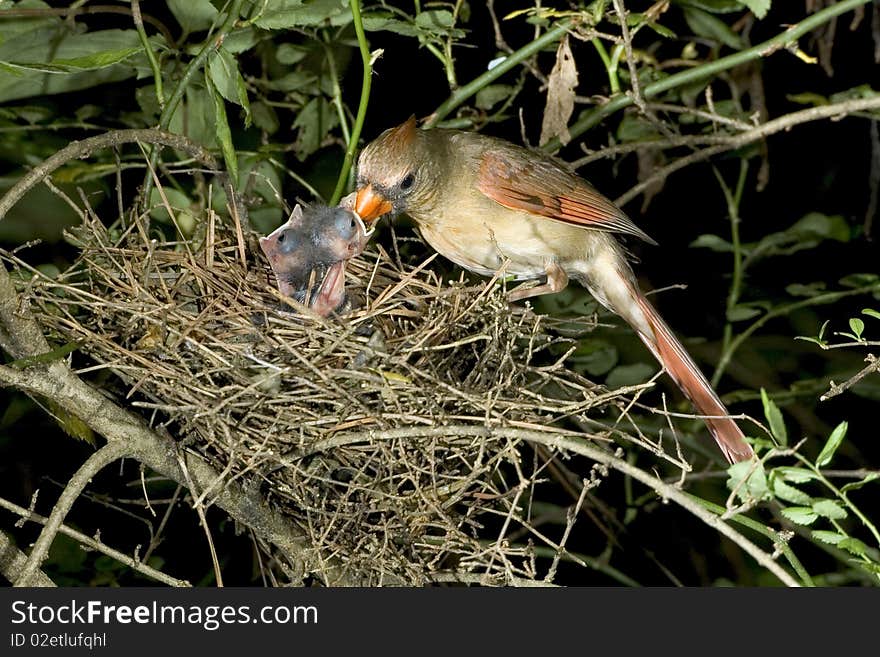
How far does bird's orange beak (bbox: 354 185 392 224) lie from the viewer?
3232 mm

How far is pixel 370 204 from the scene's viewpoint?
10.7 ft

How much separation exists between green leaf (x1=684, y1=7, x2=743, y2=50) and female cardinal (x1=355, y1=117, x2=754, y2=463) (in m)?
0.71

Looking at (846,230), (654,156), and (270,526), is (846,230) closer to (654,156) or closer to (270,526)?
(654,156)

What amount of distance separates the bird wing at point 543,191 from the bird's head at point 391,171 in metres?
0.24

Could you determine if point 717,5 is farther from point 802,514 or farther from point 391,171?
point 802,514

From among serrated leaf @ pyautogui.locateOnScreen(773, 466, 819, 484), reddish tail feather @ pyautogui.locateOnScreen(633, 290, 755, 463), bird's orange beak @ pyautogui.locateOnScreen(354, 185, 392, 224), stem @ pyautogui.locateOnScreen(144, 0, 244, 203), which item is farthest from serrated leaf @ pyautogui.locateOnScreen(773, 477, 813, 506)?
bird's orange beak @ pyautogui.locateOnScreen(354, 185, 392, 224)

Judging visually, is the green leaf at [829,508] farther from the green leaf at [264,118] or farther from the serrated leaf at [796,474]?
the green leaf at [264,118]

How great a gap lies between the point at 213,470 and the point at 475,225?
1272 millimetres

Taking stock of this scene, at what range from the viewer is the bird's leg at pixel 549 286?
332 centimetres

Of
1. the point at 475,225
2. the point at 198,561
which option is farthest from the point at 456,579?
the point at 198,561

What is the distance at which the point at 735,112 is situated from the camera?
155 inches

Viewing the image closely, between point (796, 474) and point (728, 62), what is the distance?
1780mm

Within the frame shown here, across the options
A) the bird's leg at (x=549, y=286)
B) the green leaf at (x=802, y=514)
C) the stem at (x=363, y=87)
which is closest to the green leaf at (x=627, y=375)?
the bird's leg at (x=549, y=286)

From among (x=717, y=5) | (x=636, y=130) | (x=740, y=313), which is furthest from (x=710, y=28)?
(x=740, y=313)
